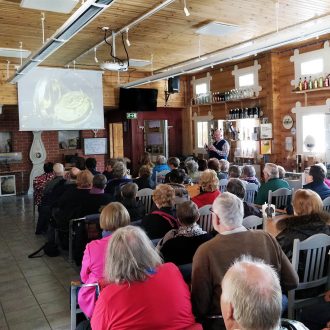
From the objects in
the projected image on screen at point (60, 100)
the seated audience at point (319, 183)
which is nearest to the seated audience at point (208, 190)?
the seated audience at point (319, 183)

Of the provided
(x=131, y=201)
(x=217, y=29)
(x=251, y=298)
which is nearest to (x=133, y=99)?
(x=217, y=29)

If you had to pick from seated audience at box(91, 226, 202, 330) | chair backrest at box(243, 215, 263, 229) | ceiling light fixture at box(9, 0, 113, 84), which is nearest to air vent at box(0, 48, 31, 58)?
ceiling light fixture at box(9, 0, 113, 84)

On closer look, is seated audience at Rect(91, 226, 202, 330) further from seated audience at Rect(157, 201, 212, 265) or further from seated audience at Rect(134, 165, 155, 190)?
seated audience at Rect(134, 165, 155, 190)

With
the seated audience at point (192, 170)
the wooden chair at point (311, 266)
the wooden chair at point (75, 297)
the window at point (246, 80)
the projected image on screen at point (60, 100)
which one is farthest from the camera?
the window at point (246, 80)

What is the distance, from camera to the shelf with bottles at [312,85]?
7221 millimetres

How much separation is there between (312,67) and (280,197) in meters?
3.89

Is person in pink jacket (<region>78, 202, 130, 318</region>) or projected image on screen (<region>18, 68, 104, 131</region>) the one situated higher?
projected image on screen (<region>18, 68, 104, 131</region>)

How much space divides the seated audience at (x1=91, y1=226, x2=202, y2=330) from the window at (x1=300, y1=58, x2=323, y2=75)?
6780mm

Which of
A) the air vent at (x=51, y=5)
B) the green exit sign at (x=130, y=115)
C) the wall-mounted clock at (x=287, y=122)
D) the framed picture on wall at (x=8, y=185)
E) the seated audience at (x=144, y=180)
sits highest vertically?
the air vent at (x=51, y=5)

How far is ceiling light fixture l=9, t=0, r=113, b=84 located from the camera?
3731 mm

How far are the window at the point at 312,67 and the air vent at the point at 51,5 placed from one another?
4.96 meters

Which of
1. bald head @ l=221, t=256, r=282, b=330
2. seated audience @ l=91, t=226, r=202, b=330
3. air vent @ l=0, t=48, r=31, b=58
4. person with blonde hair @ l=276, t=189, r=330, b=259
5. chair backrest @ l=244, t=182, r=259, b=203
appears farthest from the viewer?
air vent @ l=0, t=48, r=31, b=58

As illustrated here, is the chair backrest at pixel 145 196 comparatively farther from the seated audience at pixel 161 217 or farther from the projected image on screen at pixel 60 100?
the projected image on screen at pixel 60 100

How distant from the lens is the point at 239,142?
9.68 meters
